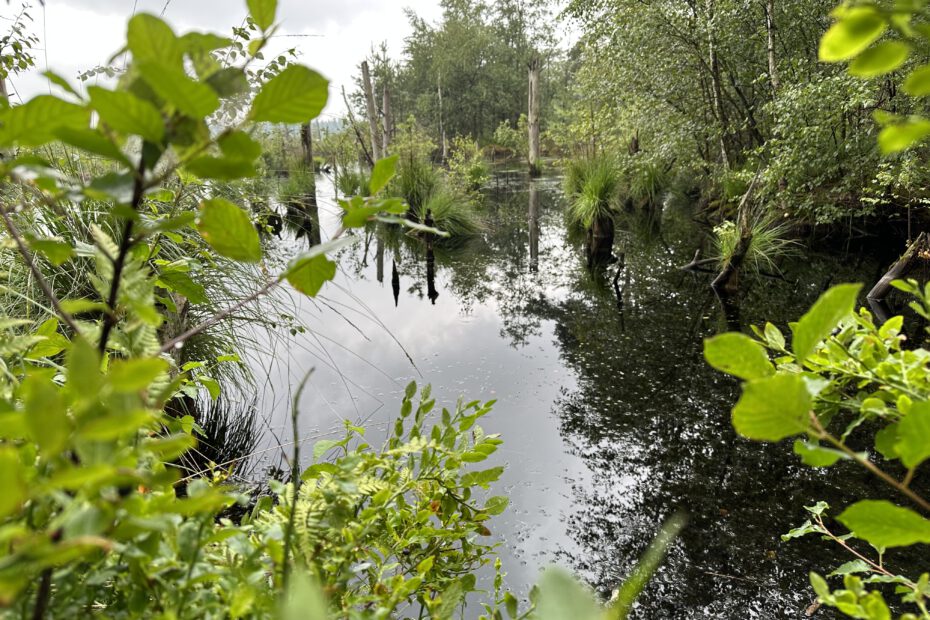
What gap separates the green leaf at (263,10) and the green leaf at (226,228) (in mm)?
131

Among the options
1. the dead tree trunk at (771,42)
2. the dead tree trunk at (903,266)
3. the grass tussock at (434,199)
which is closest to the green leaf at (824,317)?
the dead tree trunk at (903,266)

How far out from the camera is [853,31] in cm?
27

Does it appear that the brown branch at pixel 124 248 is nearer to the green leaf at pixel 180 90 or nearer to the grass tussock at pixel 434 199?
the green leaf at pixel 180 90

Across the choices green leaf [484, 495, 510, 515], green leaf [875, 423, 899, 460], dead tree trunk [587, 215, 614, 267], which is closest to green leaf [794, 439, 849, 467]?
green leaf [875, 423, 899, 460]

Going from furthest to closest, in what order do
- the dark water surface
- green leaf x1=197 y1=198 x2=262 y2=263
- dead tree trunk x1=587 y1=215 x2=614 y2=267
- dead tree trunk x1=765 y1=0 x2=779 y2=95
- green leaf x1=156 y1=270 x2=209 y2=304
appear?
dead tree trunk x1=587 y1=215 x2=614 y2=267, dead tree trunk x1=765 y1=0 x2=779 y2=95, the dark water surface, green leaf x1=156 y1=270 x2=209 y2=304, green leaf x1=197 y1=198 x2=262 y2=263

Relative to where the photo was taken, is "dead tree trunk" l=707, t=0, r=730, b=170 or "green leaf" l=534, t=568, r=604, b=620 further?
"dead tree trunk" l=707, t=0, r=730, b=170

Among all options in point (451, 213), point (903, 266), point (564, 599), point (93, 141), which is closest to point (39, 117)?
point (93, 141)

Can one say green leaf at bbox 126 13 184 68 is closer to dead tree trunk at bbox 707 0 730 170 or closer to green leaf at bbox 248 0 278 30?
green leaf at bbox 248 0 278 30

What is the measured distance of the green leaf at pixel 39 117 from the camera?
1.04 feet

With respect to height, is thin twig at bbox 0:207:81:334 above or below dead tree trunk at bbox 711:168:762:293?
above

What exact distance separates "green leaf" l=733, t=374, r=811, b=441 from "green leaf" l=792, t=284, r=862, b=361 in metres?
0.04

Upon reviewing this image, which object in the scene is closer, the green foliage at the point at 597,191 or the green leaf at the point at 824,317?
the green leaf at the point at 824,317

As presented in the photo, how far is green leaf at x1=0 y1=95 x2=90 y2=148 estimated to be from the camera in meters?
0.32

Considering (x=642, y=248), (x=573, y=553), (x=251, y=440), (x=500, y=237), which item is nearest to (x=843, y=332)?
(x=573, y=553)
